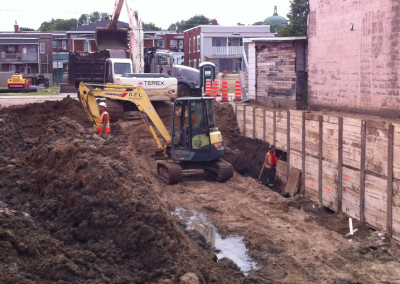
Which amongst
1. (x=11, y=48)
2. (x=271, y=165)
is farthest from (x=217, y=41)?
(x=271, y=165)

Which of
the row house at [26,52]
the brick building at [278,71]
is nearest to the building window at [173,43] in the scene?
the row house at [26,52]

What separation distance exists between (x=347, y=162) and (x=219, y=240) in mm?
4195

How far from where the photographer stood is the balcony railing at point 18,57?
242 ft

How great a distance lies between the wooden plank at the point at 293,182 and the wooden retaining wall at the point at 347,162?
196 mm

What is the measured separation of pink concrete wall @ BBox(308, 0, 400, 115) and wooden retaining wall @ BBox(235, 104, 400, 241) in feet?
6.33

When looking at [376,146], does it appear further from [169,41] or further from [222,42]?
[169,41]

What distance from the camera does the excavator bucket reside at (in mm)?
28812

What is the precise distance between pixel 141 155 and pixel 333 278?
11.5m

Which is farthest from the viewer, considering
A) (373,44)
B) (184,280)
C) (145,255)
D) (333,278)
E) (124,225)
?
(373,44)

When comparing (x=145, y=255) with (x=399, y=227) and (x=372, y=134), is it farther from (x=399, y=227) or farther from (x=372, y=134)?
(x=372, y=134)

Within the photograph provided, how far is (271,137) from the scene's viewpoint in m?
19.5

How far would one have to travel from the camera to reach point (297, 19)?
44.2m

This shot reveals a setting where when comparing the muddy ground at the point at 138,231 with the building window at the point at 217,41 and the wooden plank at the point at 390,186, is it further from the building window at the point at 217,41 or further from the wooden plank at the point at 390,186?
the building window at the point at 217,41

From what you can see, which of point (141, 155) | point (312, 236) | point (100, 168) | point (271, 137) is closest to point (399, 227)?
point (312, 236)
